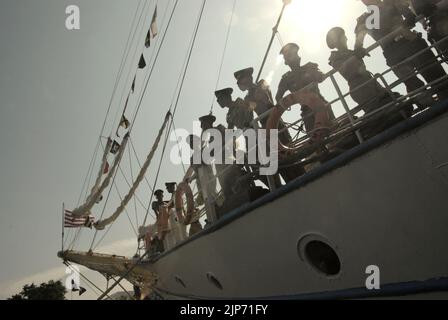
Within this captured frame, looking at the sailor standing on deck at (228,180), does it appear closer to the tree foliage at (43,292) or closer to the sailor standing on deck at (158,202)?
the sailor standing on deck at (158,202)

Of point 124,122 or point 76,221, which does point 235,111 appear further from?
point 76,221

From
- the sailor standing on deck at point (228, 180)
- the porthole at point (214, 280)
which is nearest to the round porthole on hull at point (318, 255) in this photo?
the sailor standing on deck at point (228, 180)

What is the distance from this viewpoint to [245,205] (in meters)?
4.82

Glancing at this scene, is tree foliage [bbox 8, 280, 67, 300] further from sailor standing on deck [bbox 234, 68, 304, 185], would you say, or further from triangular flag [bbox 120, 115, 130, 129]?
sailor standing on deck [bbox 234, 68, 304, 185]

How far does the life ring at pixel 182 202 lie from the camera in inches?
257

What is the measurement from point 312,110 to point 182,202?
3.95 meters

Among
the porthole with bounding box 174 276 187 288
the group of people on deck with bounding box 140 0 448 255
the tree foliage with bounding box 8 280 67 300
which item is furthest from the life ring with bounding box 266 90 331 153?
the tree foliage with bounding box 8 280 67 300

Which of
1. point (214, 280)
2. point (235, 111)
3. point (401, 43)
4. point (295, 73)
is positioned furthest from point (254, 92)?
point (214, 280)

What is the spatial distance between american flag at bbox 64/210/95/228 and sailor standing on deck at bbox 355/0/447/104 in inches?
600

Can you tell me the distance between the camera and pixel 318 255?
4270mm

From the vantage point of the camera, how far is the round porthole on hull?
4.07 meters
